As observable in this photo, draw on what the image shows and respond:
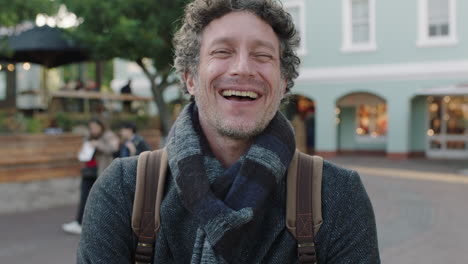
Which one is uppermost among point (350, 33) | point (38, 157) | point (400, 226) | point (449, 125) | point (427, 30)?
point (350, 33)

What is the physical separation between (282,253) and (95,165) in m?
6.67

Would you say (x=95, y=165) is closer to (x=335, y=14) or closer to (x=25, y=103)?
(x=25, y=103)

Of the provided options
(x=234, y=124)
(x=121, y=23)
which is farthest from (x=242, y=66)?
(x=121, y=23)

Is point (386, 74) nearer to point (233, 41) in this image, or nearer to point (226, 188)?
point (233, 41)

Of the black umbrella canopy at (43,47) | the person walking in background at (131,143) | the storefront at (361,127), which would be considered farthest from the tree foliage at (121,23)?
the storefront at (361,127)

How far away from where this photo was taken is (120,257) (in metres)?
1.66

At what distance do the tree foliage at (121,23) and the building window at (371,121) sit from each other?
38.1ft

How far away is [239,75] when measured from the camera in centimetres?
172

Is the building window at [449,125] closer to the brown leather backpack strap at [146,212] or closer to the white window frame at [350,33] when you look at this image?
the white window frame at [350,33]

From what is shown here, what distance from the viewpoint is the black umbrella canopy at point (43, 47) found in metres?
11.7

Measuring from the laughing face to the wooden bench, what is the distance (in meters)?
→ 8.70

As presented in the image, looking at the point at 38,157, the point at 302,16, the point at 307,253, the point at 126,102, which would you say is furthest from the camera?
the point at 302,16

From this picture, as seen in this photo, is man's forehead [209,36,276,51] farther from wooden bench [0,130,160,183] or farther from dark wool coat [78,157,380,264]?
wooden bench [0,130,160,183]

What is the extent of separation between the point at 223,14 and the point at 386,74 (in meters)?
18.9
